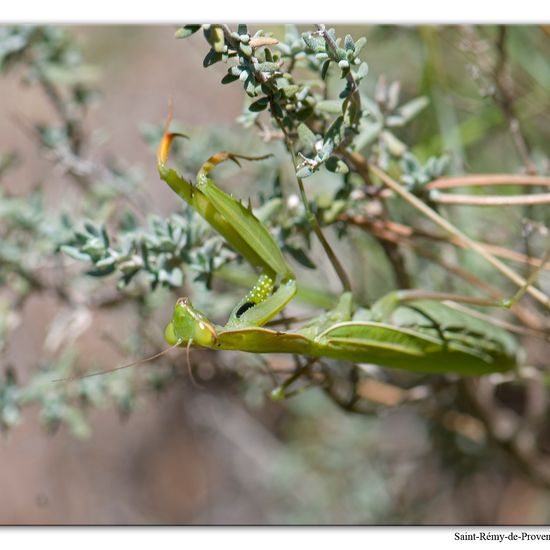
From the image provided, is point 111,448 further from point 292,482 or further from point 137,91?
point 137,91

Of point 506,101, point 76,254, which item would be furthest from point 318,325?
point 506,101

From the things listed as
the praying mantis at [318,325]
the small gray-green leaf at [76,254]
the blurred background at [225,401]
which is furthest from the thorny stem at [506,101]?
the small gray-green leaf at [76,254]

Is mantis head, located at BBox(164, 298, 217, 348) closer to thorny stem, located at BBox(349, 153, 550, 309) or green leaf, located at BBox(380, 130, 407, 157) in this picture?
thorny stem, located at BBox(349, 153, 550, 309)

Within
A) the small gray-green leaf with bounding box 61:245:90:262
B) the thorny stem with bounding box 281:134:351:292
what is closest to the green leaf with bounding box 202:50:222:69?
the thorny stem with bounding box 281:134:351:292

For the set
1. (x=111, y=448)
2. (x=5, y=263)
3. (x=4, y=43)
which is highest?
(x=4, y=43)

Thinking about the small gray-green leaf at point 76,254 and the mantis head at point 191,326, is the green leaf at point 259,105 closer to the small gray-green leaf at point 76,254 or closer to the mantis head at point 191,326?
the mantis head at point 191,326

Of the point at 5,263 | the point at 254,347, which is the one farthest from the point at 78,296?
the point at 254,347

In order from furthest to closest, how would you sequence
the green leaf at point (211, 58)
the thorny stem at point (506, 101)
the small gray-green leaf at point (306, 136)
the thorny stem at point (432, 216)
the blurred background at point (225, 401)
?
the blurred background at point (225, 401) → the thorny stem at point (506, 101) → the thorny stem at point (432, 216) → the small gray-green leaf at point (306, 136) → the green leaf at point (211, 58)
